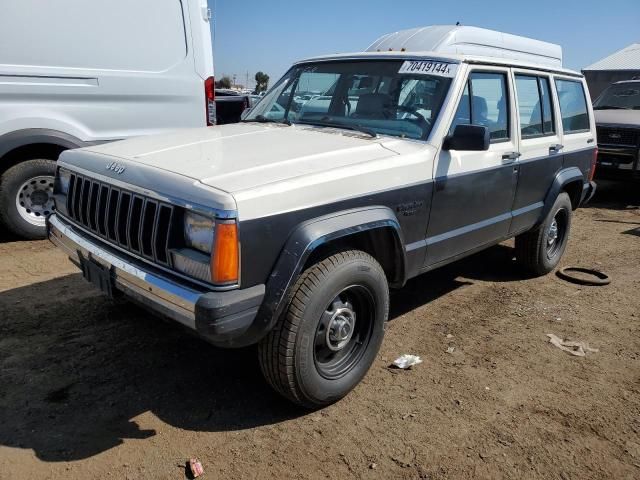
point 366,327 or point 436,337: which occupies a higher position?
point 366,327

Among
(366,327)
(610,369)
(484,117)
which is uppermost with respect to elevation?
(484,117)

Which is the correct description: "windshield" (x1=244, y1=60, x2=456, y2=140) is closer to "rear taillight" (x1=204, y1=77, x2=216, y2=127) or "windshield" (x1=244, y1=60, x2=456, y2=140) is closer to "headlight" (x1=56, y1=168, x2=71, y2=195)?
"headlight" (x1=56, y1=168, x2=71, y2=195)

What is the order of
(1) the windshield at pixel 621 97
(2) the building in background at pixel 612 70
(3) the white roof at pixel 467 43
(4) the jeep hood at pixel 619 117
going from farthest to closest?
(2) the building in background at pixel 612 70 < (1) the windshield at pixel 621 97 < (4) the jeep hood at pixel 619 117 < (3) the white roof at pixel 467 43

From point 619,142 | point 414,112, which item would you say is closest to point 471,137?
point 414,112

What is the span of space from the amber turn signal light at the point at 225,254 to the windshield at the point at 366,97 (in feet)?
4.95

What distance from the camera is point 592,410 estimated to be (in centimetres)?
307

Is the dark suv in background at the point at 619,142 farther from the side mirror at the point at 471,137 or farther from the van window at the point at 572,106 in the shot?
the side mirror at the point at 471,137

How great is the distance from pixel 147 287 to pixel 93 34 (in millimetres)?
3913

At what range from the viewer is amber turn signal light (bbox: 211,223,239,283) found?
2.29 m

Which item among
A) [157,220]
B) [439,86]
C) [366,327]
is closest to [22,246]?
[157,220]

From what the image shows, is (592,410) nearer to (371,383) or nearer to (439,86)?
(371,383)

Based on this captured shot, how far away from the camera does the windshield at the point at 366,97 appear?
3535 millimetres

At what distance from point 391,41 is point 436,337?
18.3 feet

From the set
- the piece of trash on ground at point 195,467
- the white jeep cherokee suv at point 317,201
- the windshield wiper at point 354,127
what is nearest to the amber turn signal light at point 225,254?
the white jeep cherokee suv at point 317,201
